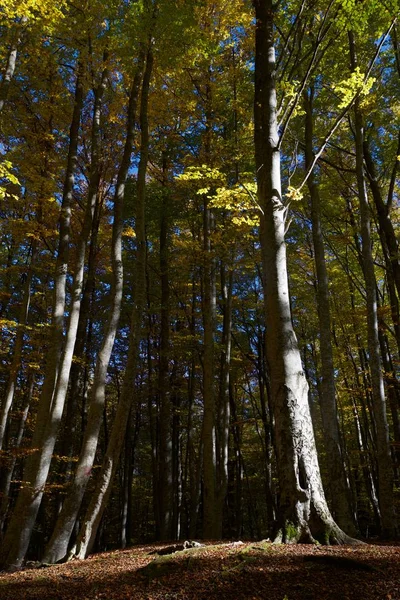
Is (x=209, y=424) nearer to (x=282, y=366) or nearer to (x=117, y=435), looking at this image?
(x=117, y=435)

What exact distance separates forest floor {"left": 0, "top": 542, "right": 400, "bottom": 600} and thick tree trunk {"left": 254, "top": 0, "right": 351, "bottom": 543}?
0.31 m

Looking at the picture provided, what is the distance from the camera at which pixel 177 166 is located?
13.1 meters

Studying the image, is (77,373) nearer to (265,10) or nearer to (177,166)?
(177,166)

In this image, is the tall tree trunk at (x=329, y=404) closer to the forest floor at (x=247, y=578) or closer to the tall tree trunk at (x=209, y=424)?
the tall tree trunk at (x=209, y=424)

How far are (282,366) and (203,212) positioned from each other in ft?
23.4

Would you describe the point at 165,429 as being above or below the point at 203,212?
below

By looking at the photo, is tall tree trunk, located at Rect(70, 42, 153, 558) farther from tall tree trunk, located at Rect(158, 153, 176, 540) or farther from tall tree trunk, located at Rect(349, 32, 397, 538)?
tall tree trunk, located at Rect(349, 32, 397, 538)

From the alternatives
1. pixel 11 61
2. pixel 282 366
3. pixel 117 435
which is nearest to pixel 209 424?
pixel 117 435

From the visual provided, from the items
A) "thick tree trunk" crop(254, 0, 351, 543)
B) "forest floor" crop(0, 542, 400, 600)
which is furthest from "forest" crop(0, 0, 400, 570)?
"forest floor" crop(0, 542, 400, 600)

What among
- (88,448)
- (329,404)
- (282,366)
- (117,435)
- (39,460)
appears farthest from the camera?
(329,404)

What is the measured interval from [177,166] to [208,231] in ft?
13.0

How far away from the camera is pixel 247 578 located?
2.94 metres

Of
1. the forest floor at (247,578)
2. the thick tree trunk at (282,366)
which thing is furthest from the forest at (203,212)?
the forest floor at (247,578)

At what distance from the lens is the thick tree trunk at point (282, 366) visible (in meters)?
3.81
